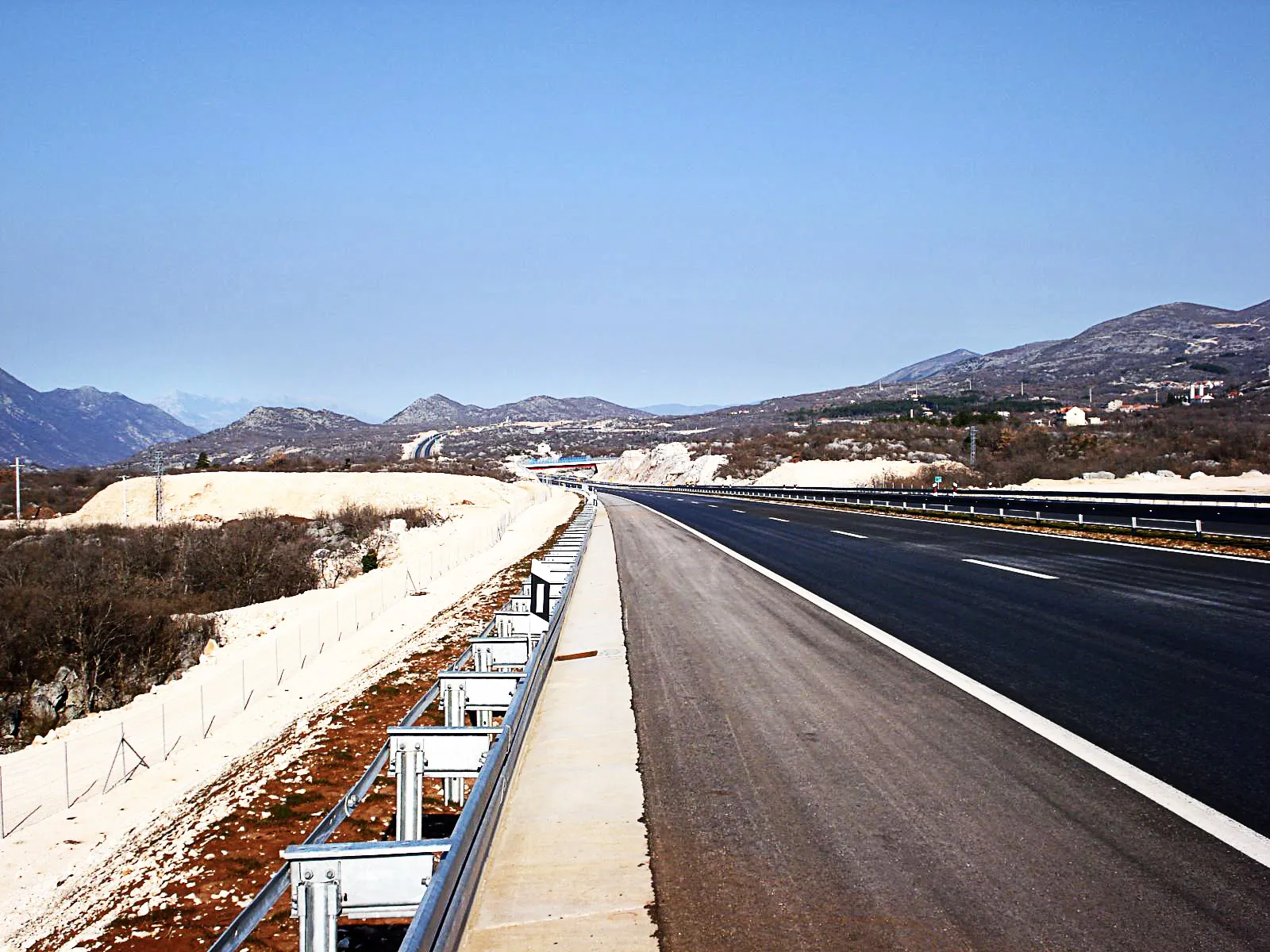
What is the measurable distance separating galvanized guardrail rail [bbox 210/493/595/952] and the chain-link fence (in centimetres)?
622

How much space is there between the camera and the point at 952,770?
6090 mm

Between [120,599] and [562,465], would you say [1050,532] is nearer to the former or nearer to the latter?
[120,599]

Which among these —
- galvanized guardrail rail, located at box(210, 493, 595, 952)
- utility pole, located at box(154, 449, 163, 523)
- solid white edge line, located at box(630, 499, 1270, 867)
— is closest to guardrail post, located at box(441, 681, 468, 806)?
galvanized guardrail rail, located at box(210, 493, 595, 952)

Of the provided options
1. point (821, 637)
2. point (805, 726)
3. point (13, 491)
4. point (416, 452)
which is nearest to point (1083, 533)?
point (821, 637)

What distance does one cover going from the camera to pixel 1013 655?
9625 millimetres

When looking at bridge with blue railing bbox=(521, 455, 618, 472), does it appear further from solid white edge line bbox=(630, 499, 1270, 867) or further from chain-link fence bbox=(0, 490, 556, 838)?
solid white edge line bbox=(630, 499, 1270, 867)

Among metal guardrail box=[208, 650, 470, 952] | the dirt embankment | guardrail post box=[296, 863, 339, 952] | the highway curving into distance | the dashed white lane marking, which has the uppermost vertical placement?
guardrail post box=[296, 863, 339, 952]

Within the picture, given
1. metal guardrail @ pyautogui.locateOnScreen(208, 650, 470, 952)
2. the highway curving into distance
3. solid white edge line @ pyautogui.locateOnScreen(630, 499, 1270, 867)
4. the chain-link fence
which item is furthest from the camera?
the chain-link fence

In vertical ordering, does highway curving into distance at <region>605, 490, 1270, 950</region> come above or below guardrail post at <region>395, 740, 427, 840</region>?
below

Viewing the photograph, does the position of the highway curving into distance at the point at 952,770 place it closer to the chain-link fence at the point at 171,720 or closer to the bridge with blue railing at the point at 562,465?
the chain-link fence at the point at 171,720

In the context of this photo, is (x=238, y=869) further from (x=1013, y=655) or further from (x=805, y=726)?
(x=1013, y=655)

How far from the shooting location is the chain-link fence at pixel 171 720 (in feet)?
38.1

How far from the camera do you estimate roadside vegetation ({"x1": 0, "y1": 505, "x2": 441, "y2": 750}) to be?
1947cm

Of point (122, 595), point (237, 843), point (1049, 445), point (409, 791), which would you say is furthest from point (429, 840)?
point (1049, 445)
